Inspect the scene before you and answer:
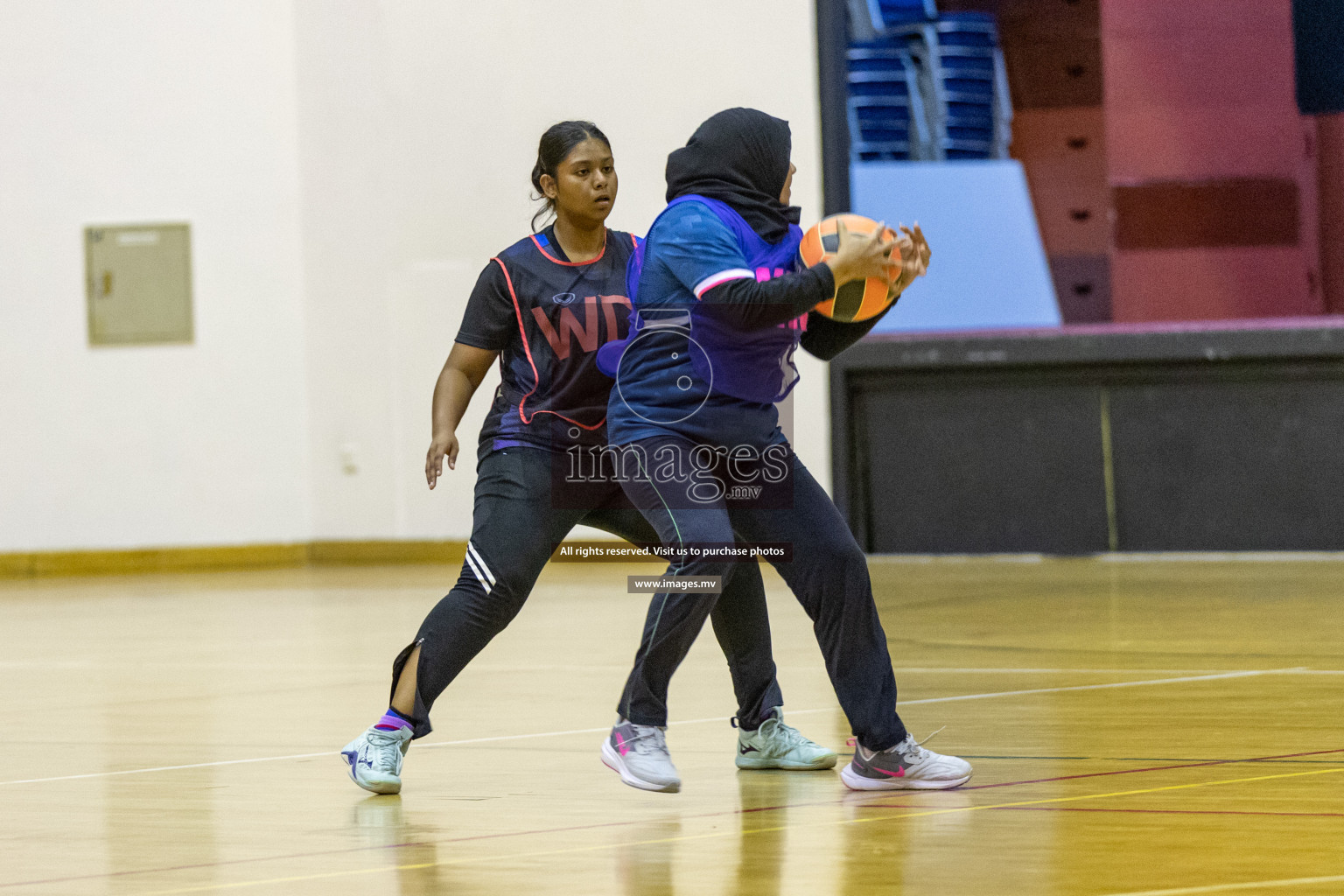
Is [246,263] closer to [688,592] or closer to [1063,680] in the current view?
[1063,680]

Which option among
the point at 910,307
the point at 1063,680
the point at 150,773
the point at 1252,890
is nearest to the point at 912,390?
the point at 910,307

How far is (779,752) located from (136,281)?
9237 mm

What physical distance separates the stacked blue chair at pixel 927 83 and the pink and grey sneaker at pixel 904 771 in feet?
25.1

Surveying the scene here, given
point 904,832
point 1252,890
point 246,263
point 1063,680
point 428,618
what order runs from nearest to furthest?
point 1252,890 → point 904,832 → point 428,618 → point 1063,680 → point 246,263

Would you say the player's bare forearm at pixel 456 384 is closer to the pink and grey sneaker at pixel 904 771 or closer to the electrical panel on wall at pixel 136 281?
the pink and grey sneaker at pixel 904 771

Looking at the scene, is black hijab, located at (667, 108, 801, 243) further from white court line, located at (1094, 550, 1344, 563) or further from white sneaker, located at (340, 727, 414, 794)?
white court line, located at (1094, 550, 1344, 563)

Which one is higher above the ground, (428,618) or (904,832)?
(428,618)

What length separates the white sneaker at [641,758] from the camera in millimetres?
4258

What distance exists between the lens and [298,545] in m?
13.0

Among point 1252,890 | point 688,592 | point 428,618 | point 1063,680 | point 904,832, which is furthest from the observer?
point 1063,680

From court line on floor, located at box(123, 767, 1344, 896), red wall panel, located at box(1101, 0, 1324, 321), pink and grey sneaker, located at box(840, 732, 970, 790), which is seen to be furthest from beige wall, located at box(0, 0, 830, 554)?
court line on floor, located at box(123, 767, 1344, 896)

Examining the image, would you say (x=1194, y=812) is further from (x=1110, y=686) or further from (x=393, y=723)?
(x=1110, y=686)

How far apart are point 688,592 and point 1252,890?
1476mm

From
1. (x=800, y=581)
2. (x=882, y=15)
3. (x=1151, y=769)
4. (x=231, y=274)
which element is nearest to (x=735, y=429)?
(x=800, y=581)
